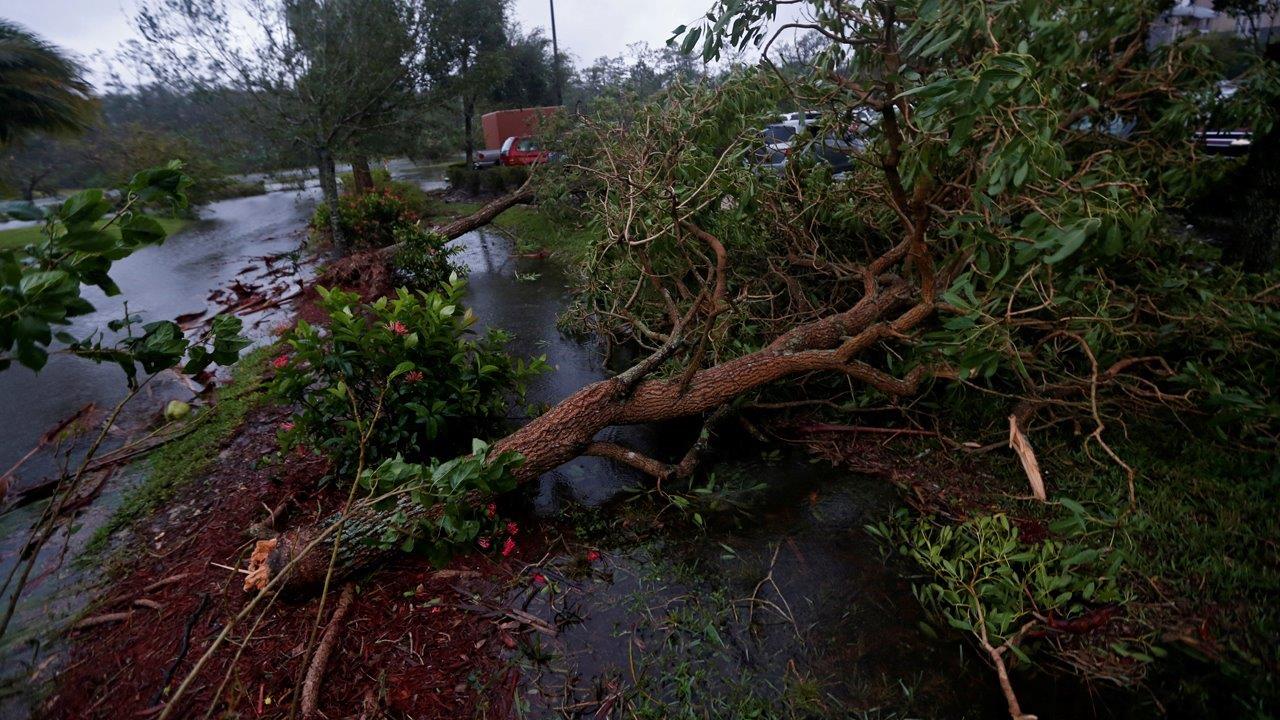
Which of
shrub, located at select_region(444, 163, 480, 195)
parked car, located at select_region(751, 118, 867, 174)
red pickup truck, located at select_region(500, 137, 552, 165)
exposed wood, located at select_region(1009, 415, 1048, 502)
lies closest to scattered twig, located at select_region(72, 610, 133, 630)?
exposed wood, located at select_region(1009, 415, 1048, 502)

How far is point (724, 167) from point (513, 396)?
8.61ft

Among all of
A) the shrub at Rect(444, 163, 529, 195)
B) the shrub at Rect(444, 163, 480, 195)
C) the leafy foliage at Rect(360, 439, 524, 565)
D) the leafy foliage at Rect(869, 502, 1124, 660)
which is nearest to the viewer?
the leafy foliage at Rect(360, 439, 524, 565)

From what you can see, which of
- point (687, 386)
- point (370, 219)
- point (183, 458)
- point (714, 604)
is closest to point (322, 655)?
point (714, 604)

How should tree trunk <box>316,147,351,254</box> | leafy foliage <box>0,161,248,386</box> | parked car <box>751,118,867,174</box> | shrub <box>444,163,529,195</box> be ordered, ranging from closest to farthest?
leafy foliage <box>0,161,248,386</box> → parked car <box>751,118,867,174</box> → tree trunk <box>316,147,351,254</box> → shrub <box>444,163,529,195</box>

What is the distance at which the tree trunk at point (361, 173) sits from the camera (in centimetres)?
1210

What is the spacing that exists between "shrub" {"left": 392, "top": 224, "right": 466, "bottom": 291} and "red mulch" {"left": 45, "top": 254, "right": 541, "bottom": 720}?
469 centimetres

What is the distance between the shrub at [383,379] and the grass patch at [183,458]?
1.03 metres

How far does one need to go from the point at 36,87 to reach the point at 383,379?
10616mm

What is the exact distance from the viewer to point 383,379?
11.7 feet

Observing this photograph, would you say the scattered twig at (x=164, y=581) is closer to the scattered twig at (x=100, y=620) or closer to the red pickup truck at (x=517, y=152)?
the scattered twig at (x=100, y=620)

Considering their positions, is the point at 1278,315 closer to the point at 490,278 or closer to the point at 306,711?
the point at 306,711

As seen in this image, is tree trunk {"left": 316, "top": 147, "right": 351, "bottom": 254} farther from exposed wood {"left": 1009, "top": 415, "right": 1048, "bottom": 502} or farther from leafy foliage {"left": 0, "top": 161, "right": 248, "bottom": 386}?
exposed wood {"left": 1009, "top": 415, "right": 1048, "bottom": 502}

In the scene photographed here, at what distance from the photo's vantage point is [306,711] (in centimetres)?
232

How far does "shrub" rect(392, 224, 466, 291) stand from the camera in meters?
7.71
